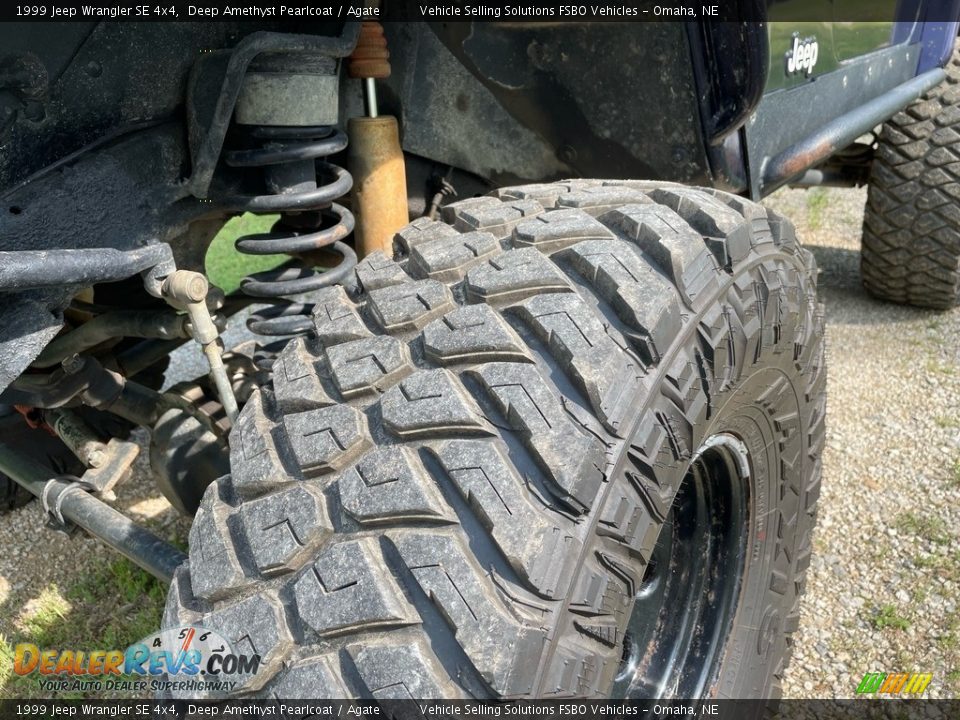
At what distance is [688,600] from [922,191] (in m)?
2.71

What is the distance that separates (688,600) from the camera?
5.32 ft

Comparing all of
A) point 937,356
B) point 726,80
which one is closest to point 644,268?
point 726,80

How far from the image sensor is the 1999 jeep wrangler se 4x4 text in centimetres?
100

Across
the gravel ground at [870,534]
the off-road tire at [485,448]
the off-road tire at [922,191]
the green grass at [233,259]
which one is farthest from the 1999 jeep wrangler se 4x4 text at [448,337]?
the green grass at [233,259]

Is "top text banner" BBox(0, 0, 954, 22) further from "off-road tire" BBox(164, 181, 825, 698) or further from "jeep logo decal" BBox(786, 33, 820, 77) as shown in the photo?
"off-road tire" BBox(164, 181, 825, 698)

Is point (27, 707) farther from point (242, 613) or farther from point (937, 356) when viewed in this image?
point (937, 356)

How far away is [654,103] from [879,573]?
61.3 inches

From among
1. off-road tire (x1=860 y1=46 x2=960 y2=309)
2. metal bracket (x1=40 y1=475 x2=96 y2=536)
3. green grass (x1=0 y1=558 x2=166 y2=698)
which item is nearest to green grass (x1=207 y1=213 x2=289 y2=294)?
green grass (x1=0 y1=558 x2=166 y2=698)

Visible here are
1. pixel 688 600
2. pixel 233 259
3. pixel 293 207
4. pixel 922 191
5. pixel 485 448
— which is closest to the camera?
pixel 485 448

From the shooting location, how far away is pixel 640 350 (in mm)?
1132

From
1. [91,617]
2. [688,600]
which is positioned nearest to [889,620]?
[688,600]

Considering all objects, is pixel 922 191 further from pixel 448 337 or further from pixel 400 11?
pixel 448 337

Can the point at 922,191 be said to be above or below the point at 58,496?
above

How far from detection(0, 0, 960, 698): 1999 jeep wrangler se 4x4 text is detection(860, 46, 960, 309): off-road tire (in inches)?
66.5
